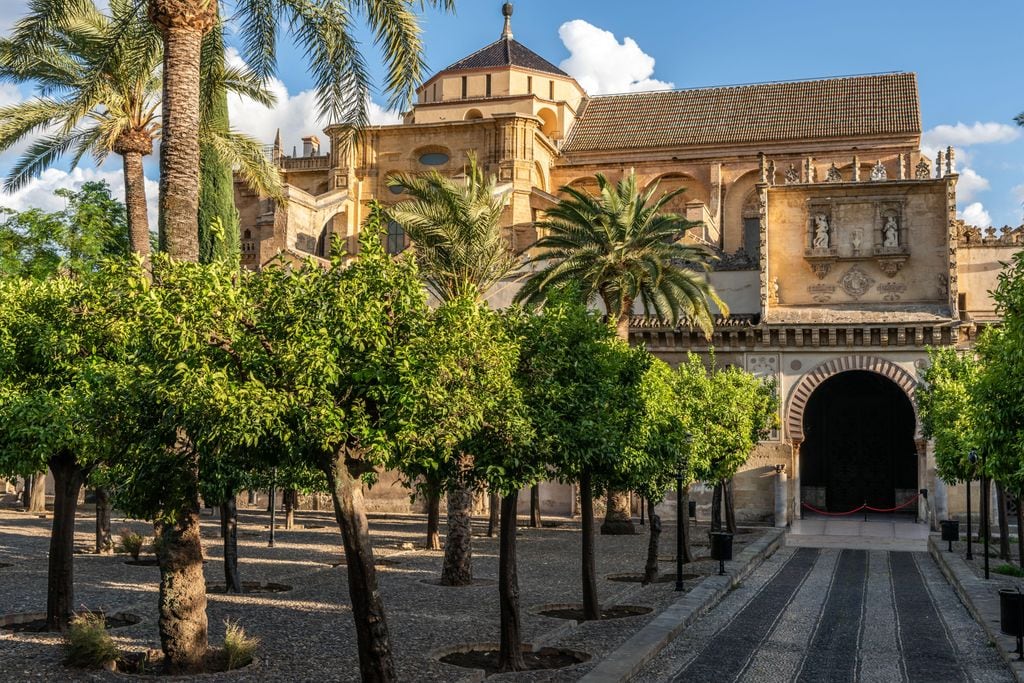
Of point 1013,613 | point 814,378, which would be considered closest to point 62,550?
point 1013,613

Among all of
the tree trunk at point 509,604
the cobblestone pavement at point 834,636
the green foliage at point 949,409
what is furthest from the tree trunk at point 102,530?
the green foliage at point 949,409

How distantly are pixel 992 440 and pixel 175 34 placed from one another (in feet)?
36.0

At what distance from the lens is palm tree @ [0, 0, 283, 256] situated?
1869 centimetres

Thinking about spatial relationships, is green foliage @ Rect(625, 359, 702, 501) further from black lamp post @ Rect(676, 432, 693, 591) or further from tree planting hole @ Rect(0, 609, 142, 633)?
tree planting hole @ Rect(0, 609, 142, 633)

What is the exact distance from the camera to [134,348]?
11562mm

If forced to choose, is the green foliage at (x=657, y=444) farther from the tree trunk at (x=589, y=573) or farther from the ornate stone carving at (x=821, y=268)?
the ornate stone carving at (x=821, y=268)

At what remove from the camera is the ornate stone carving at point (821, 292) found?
39375mm

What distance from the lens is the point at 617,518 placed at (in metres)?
32.5

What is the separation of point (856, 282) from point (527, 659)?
1154 inches

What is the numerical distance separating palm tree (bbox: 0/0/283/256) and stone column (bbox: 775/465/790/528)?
72.9 feet

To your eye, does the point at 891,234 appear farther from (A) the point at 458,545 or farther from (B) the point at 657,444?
(B) the point at 657,444

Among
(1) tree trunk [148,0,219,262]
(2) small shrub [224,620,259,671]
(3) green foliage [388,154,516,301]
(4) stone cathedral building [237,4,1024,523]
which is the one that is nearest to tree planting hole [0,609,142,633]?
(2) small shrub [224,620,259,671]

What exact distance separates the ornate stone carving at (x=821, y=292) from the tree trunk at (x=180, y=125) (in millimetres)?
30305

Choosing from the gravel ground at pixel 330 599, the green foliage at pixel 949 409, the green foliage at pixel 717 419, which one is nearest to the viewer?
the gravel ground at pixel 330 599
